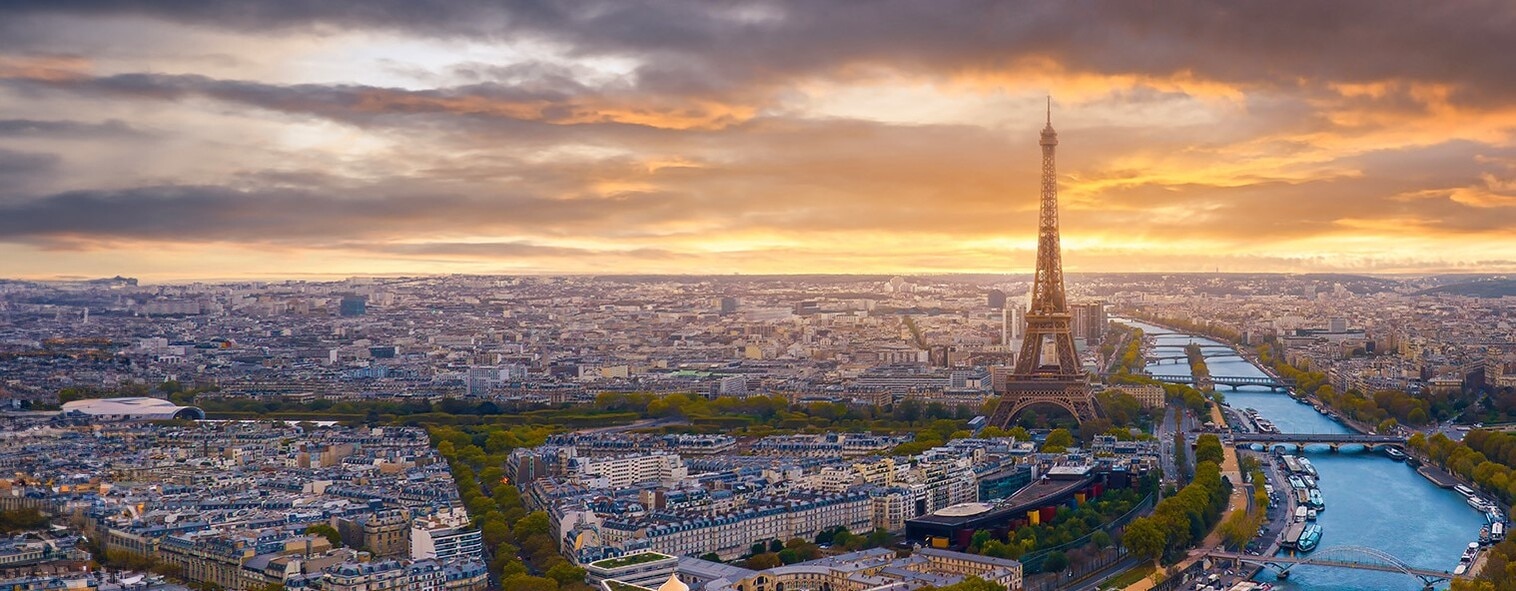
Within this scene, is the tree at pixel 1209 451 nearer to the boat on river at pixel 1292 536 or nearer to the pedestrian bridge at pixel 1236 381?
the boat on river at pixel 1292 536

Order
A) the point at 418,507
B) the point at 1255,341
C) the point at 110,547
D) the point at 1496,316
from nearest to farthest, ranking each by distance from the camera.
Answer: the point at 110,547 → the point at 418,507 → the point at 1255,341 → the point at 1496,316

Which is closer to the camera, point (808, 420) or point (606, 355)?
point (808, 420)

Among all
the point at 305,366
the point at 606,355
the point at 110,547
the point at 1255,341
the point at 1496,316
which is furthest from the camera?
the point at 1496,316

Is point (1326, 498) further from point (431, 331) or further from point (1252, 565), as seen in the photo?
point (431, 331)

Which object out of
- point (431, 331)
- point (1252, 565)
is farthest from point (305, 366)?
point (1252, 565)

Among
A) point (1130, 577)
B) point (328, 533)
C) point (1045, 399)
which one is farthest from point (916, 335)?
point (328, 533)

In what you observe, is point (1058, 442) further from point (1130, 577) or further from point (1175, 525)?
point (1130, 577)

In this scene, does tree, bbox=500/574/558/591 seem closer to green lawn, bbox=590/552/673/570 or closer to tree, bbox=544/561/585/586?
tree, bbox=544/561/585/586
